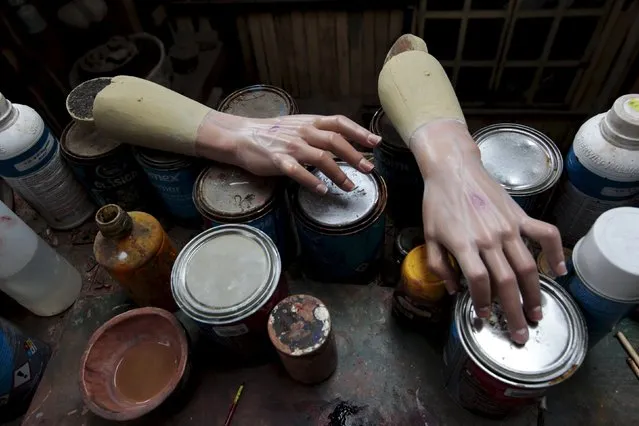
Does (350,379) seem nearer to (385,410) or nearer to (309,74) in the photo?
(385,410)

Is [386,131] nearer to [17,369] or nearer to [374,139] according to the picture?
[374,139]

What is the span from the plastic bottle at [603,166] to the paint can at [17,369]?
1882 millimetres

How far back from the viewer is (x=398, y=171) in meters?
1.54

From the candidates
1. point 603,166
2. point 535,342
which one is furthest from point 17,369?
point 603,166

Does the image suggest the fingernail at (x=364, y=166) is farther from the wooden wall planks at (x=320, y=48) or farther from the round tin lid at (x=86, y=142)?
the wooden wall planks at (x=320, y=48)

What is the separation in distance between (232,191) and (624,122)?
1.11 m

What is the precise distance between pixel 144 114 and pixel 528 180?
121 cm

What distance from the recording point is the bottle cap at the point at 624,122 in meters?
1.23

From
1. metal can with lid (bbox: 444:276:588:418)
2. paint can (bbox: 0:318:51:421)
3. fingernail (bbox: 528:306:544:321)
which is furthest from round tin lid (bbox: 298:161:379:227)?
paint can (bbox: 0:318:51:421)

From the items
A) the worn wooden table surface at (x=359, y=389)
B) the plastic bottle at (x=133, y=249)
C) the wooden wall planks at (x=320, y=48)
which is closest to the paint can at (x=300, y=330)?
the worn wooden table surface at (x=359, y=389)

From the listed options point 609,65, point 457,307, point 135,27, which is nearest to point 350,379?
point 457,307

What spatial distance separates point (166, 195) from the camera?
167cm

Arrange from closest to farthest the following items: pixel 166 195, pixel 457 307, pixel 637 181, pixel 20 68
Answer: pixel 457 307 < pixel 637 181 < pixel 166 195 < pixel 20 68

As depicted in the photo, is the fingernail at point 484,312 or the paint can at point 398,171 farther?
the paint can at point 398,171
